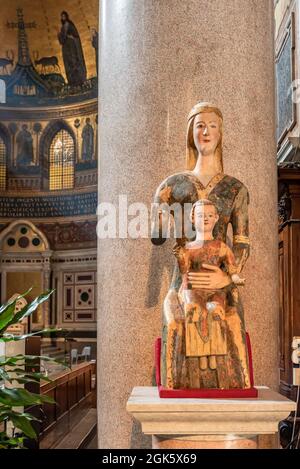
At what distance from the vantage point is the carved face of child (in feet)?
9.86

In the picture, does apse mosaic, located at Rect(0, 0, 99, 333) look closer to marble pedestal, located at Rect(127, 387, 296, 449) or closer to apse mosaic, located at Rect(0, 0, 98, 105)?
apse mosaic, located at Rect(0, 0, 98, 105)

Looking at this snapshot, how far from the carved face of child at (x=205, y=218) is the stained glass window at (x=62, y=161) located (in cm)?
1817

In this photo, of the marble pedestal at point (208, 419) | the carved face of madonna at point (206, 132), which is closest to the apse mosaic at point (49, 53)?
the carved face of madonna at point (206, 132)

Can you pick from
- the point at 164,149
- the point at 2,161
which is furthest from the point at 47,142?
the point at 164,149

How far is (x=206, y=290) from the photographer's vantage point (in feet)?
9.86

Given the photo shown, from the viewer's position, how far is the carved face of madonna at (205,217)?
3.01 meters

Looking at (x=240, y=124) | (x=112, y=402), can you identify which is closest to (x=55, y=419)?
(x=112, y=402)

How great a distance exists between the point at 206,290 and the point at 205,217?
309mm

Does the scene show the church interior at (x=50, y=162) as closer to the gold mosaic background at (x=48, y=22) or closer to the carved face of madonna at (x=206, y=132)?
the gold mosaic background at (x=48, y=22)

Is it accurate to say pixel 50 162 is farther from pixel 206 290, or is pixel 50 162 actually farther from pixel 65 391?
pixel 206 290

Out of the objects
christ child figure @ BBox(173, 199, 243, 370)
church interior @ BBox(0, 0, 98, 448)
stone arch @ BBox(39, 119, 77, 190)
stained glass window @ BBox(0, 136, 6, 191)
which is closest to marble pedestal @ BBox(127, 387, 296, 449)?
christ child figure @ BBox(173, 199, 243, 370)

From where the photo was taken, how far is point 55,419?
31.5 ft

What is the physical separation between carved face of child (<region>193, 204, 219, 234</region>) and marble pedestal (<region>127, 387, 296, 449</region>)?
71 centimetres

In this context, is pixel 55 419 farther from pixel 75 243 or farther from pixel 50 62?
pixel 50 62
